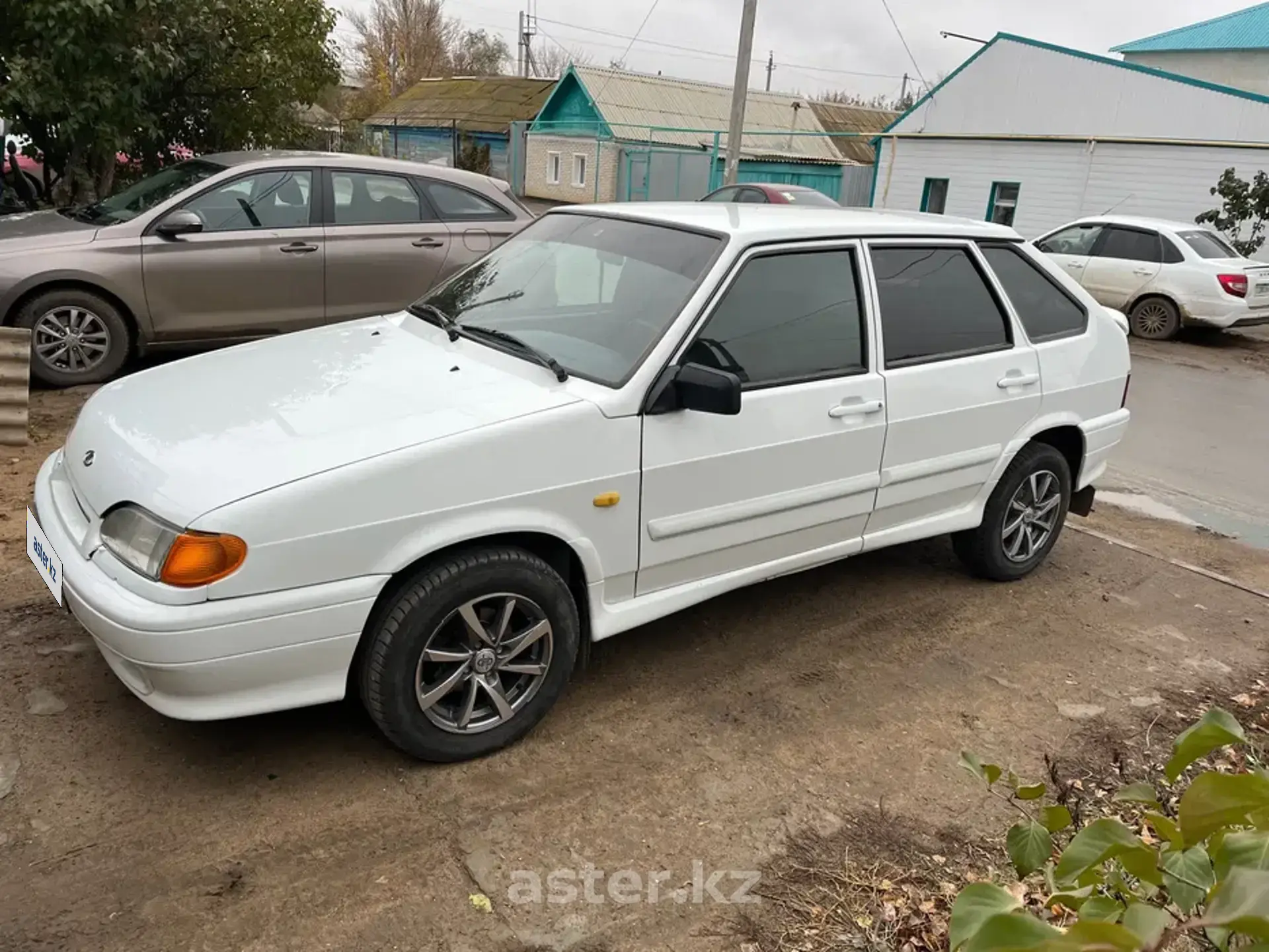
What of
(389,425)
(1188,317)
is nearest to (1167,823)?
(389,425)

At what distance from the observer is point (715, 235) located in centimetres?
368

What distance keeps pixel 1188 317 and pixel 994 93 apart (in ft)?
39.7

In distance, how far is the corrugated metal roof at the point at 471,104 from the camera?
39.5 meters

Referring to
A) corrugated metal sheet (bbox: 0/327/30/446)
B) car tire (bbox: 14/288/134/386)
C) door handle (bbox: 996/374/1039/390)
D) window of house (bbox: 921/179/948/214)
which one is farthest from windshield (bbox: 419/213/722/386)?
window of house (bbox: 921/179/948/214)

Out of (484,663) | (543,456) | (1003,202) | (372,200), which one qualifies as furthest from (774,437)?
(1003,202)

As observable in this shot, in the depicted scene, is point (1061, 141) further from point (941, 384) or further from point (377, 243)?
point (941, 384)

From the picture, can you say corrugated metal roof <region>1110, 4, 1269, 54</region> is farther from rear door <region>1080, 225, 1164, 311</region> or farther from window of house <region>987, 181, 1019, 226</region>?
rear door <region>1080, 225, 1164, 311</region>

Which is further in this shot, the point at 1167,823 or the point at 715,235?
the point at 715,235

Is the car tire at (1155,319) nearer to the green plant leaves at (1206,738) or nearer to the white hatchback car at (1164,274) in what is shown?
the white hatchback car at (1164,274)

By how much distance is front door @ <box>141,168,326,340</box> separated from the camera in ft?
22.5

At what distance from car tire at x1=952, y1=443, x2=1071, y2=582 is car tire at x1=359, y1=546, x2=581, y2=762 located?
7.67 feet

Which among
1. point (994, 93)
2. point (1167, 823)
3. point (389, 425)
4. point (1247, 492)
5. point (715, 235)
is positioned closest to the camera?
point (1167, 823)

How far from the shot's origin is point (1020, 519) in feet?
15.8

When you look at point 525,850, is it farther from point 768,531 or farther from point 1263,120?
point 1263,120
